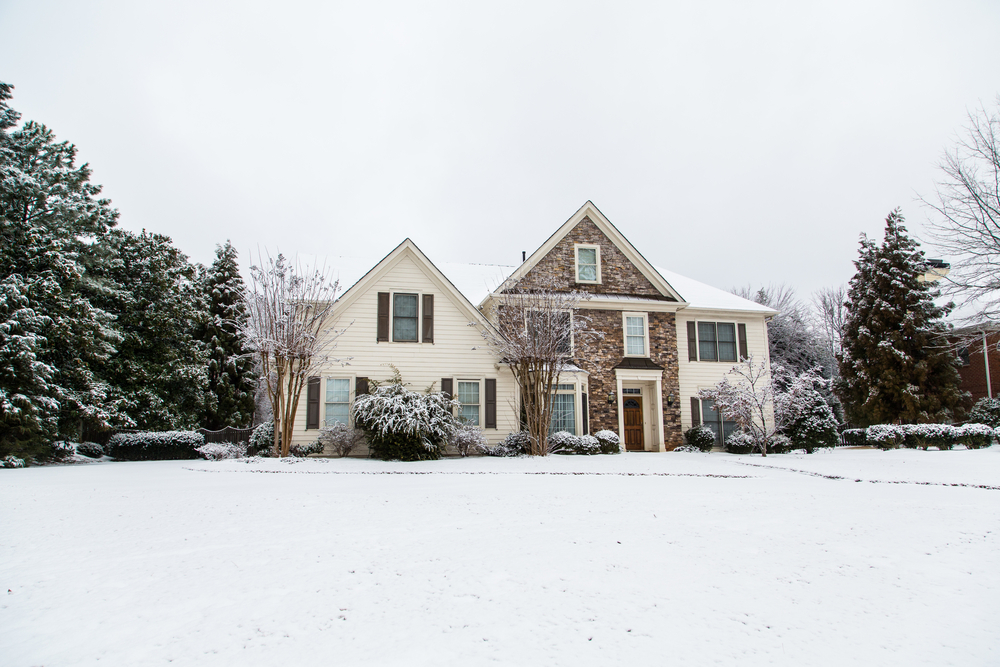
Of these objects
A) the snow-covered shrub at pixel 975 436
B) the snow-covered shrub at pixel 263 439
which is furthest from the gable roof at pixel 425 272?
the snow-covered shrub at pixel 975 436

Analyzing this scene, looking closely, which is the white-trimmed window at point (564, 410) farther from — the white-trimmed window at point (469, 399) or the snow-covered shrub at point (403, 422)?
the snow-covered shrub at point (403, 422)

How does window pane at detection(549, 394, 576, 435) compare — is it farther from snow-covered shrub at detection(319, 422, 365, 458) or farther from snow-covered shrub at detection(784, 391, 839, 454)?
snow-covered shrub at detection(784, 391, 839, 454)

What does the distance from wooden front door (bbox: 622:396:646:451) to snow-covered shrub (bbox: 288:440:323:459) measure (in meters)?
10.2

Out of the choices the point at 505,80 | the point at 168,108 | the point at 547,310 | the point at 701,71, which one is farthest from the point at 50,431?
the point at 701,71

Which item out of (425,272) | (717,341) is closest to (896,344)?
(717,341)

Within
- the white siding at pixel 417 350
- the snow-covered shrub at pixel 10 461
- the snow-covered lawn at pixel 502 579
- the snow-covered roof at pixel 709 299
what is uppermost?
the snow-covered roof at pixel 709 299

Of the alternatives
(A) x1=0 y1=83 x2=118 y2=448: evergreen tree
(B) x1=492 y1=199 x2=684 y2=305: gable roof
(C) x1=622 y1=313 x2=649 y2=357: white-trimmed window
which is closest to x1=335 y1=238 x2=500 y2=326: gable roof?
(B) x1=492 y1=199 x2=684 y2=305: gable roof

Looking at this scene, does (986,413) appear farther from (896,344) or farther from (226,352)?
(226,352)

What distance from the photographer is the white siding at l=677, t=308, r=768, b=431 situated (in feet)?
67.9

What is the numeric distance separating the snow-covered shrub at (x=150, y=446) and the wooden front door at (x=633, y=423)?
15.4 metres

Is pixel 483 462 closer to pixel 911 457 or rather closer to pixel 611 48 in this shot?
pixel 911 457

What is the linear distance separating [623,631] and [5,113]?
24.1 meters

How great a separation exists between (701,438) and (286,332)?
13.6m

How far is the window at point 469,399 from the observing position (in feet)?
58.6
